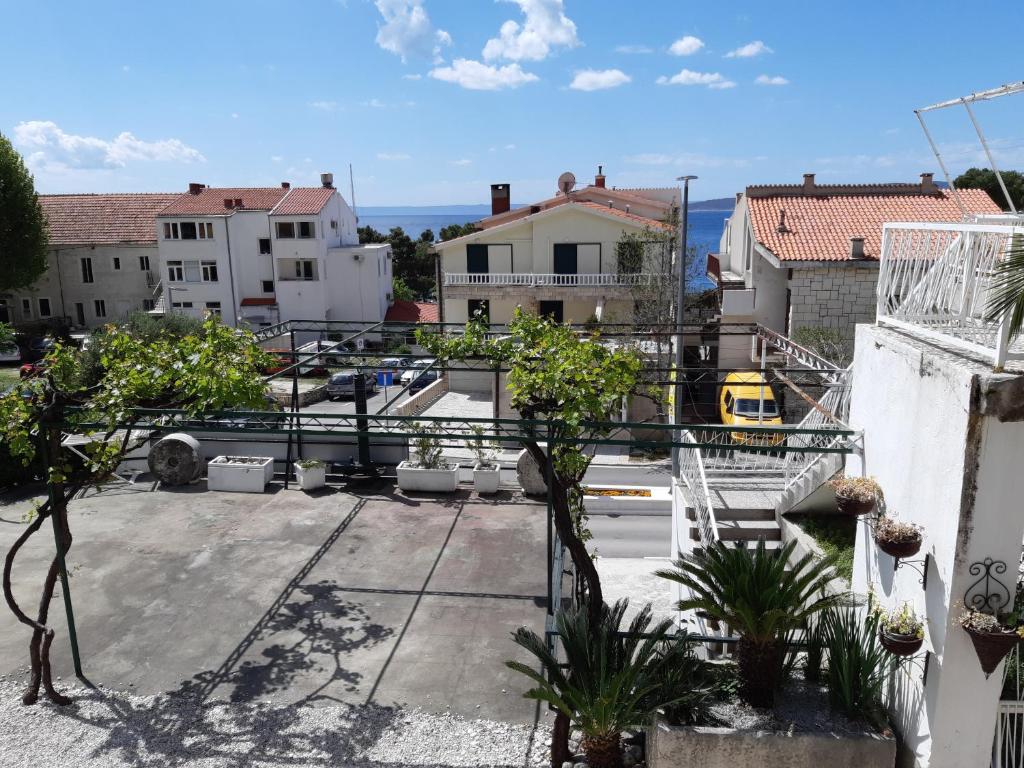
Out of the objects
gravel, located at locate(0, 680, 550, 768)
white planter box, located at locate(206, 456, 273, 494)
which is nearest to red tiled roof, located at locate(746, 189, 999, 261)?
white planter box, located at locate(206, 456, 273, 494)

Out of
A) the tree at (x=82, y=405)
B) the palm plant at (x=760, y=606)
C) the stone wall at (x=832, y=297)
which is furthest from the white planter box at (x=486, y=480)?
the stone wall at (x=832, y=297)

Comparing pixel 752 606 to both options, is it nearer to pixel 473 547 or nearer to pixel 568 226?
pixel 473 547

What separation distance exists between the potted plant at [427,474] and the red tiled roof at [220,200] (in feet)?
106

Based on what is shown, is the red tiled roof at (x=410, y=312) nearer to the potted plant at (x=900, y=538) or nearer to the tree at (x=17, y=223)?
the tree at (x=17, y=223)

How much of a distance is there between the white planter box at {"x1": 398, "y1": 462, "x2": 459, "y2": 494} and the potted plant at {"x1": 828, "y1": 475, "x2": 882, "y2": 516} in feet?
29.9

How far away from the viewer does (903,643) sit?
18.3 ft

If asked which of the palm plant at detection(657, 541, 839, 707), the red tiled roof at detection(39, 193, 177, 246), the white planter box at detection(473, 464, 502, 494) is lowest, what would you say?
the white planter box at detection(473, 464, 502, 494)

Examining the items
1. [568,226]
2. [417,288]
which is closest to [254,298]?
[568,226]

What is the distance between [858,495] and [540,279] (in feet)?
88.9

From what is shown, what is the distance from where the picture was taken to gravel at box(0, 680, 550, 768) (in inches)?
294

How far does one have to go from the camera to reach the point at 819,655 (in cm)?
674

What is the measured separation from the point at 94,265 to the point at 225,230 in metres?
9.98

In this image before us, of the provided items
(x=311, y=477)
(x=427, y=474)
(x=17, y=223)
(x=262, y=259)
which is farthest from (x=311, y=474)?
(x=17, y=223)

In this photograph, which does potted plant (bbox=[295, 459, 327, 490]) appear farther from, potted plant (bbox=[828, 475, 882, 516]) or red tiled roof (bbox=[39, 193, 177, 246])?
red tiled roof (bbox=[39, 193, 177, 246])
